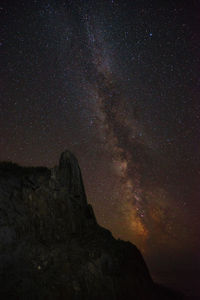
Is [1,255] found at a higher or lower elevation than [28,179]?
lower

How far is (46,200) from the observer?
19734 millimetres

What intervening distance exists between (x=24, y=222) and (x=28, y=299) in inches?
231

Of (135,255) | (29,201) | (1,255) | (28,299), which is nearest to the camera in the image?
(28,299)

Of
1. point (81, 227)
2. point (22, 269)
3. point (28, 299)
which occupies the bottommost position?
point (28, 299)

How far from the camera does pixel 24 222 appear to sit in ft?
56.5

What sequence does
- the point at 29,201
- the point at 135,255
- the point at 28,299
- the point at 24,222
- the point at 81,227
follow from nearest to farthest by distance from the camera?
the point at 28,299 → the point at 24,222 → the point at 29,201 → the point at 81,227 → the point at 135,255

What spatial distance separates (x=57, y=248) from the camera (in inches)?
688

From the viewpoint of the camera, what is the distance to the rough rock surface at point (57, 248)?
48.2ft

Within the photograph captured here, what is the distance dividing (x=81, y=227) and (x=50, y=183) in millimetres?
6241

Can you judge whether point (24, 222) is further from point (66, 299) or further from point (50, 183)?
point (66, 299)

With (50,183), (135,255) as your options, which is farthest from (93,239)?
(50,183)

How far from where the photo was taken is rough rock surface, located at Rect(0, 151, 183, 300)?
1468 cm

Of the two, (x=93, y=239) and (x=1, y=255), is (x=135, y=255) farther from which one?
(x=1, y=255)

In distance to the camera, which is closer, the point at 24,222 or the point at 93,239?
the point at 24,222
